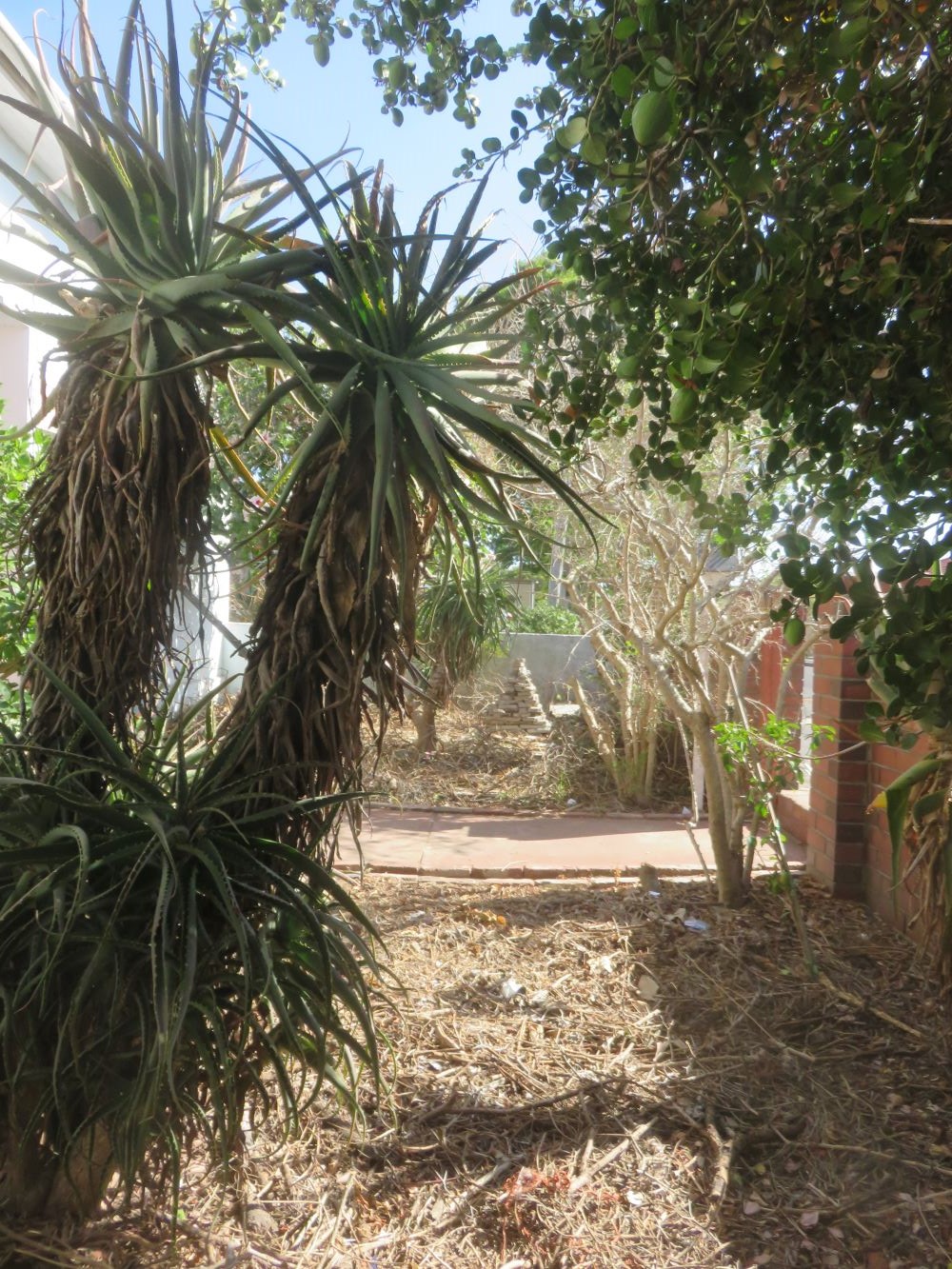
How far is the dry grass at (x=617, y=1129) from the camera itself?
8.59 ft

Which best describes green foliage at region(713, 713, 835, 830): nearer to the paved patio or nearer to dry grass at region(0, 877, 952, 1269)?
dry grass at region(0, 877, 952, 1269)

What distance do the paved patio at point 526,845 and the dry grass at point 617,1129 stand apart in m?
1.34

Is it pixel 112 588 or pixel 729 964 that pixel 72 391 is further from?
pixel 729 964

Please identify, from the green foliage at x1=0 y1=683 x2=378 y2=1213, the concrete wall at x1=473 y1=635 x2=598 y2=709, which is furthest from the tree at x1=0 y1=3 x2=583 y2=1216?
the concrete wall at x1=473 y1=635 x2=598 y2=709

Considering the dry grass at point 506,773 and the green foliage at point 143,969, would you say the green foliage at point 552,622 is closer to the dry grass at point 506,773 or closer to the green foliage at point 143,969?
the dry grass at point 506,773

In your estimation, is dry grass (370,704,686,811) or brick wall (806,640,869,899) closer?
brick wall (806,640,869,899)

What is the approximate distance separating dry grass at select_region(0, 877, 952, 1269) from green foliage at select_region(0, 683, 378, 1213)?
0.36 meters

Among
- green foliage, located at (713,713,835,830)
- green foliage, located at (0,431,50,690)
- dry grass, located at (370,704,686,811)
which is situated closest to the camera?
green foliage, located at (0,431,50,690)

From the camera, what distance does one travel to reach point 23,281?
2338 millimetres

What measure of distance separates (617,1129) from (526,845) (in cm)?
370

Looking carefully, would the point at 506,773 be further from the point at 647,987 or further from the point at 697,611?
the point at 647,987

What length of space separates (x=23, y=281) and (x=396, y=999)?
109 inches

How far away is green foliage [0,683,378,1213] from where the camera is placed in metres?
2.02

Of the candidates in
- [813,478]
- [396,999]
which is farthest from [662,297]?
[396,999]
